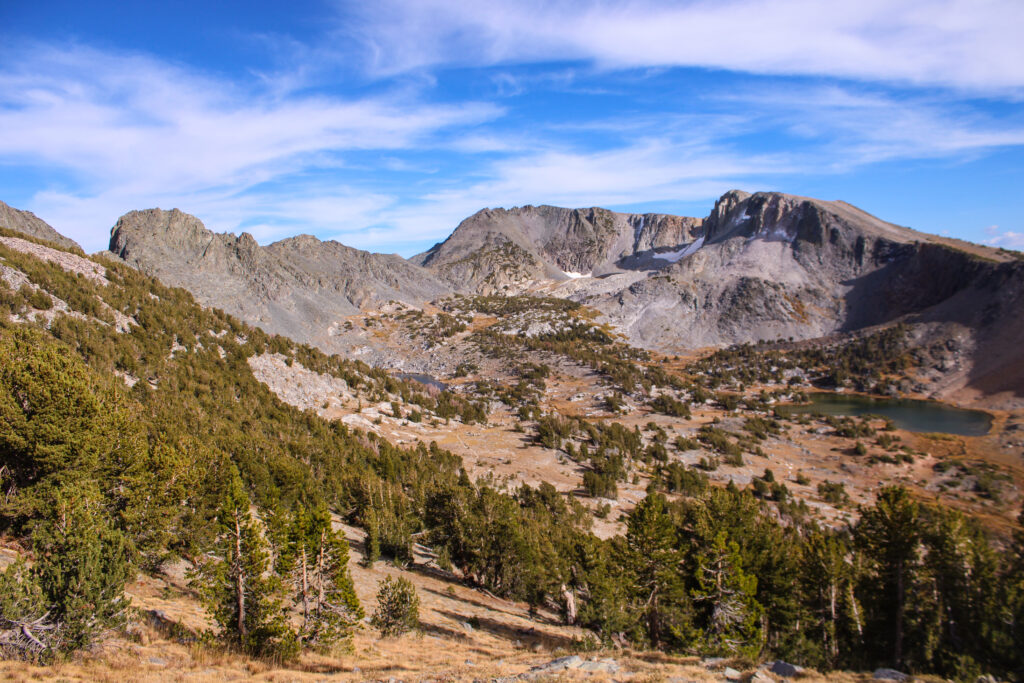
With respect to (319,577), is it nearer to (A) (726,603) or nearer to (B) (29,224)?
(A) (726,603)

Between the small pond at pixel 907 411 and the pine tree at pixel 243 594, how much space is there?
77.9m

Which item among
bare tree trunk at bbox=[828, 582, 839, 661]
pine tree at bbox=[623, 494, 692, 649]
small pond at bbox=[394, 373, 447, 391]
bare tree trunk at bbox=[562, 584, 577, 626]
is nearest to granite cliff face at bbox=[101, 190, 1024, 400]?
small pond at bbox=[394, 373, 447, 391]

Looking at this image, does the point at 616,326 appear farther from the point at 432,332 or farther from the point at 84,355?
the point at 84,355

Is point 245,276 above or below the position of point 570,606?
above

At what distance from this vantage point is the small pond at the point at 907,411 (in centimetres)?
6769

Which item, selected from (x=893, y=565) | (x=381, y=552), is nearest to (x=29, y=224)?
(x=381, y=552)

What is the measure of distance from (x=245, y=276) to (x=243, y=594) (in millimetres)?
106773

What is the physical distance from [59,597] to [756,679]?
707 inches

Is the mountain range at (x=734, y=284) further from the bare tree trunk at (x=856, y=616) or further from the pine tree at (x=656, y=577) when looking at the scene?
the pine tree at (x=656, y=577)

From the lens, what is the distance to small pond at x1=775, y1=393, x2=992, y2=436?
67.7 m

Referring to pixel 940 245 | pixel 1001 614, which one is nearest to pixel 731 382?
pixel 940 245

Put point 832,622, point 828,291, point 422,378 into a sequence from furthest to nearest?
point 828,291
point 422,378
point 832,622

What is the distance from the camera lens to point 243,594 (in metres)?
14.3

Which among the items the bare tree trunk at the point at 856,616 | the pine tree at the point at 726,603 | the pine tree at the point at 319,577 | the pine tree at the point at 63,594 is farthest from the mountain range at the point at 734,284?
the pine tree at the point at 63,594
